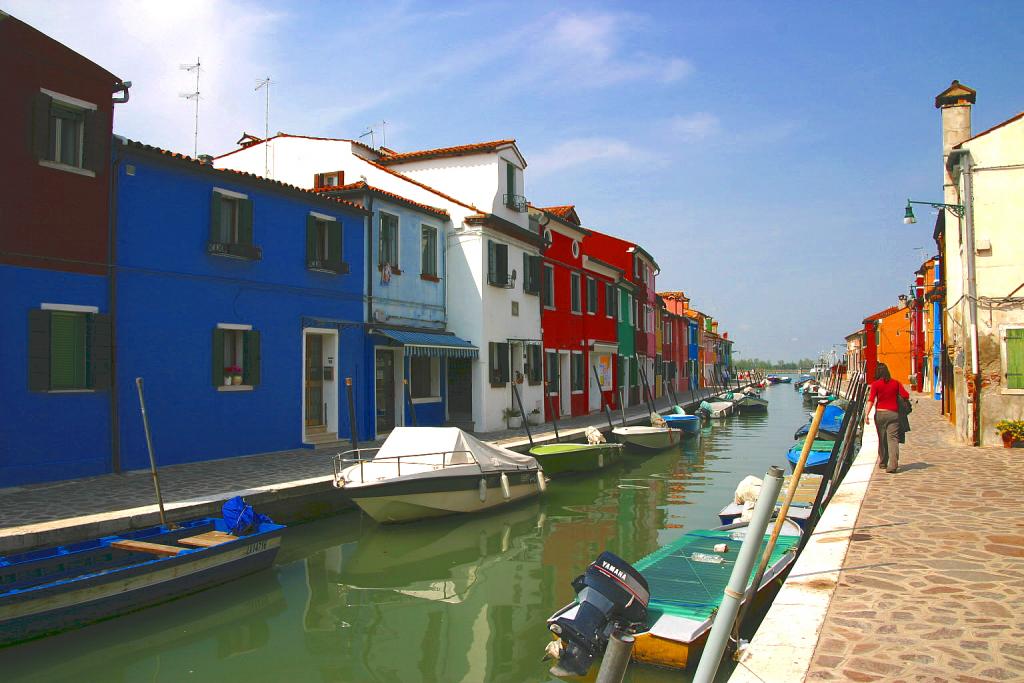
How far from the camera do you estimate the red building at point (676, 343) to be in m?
49.4

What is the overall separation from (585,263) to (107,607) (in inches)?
941

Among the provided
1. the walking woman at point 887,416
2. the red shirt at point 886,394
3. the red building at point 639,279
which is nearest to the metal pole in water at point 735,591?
the walking woman at point 887,416

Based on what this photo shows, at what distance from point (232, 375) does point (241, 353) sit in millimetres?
501

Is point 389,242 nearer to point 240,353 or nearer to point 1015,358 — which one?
point 240,353

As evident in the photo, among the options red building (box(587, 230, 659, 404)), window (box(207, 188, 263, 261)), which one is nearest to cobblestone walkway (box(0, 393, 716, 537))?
window (box(207, 188, 263, 261))

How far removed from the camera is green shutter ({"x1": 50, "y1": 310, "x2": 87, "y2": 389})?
37.4 feet

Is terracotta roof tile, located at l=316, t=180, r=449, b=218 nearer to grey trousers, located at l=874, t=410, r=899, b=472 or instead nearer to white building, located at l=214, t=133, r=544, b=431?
white building, located at l=214, t=133, r=544, b=431

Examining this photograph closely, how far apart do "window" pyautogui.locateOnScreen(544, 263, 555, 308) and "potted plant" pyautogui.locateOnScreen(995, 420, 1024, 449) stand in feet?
47.8

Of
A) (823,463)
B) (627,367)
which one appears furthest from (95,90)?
(627,367)

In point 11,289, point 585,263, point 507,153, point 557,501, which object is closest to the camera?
point 11,289

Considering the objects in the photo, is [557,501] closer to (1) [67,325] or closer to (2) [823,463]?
(2) [823,463]

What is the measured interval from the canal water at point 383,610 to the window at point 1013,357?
646 cm

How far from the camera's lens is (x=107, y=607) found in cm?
749

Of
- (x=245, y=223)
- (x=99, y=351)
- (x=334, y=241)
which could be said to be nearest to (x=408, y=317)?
(x=334, y=241)
